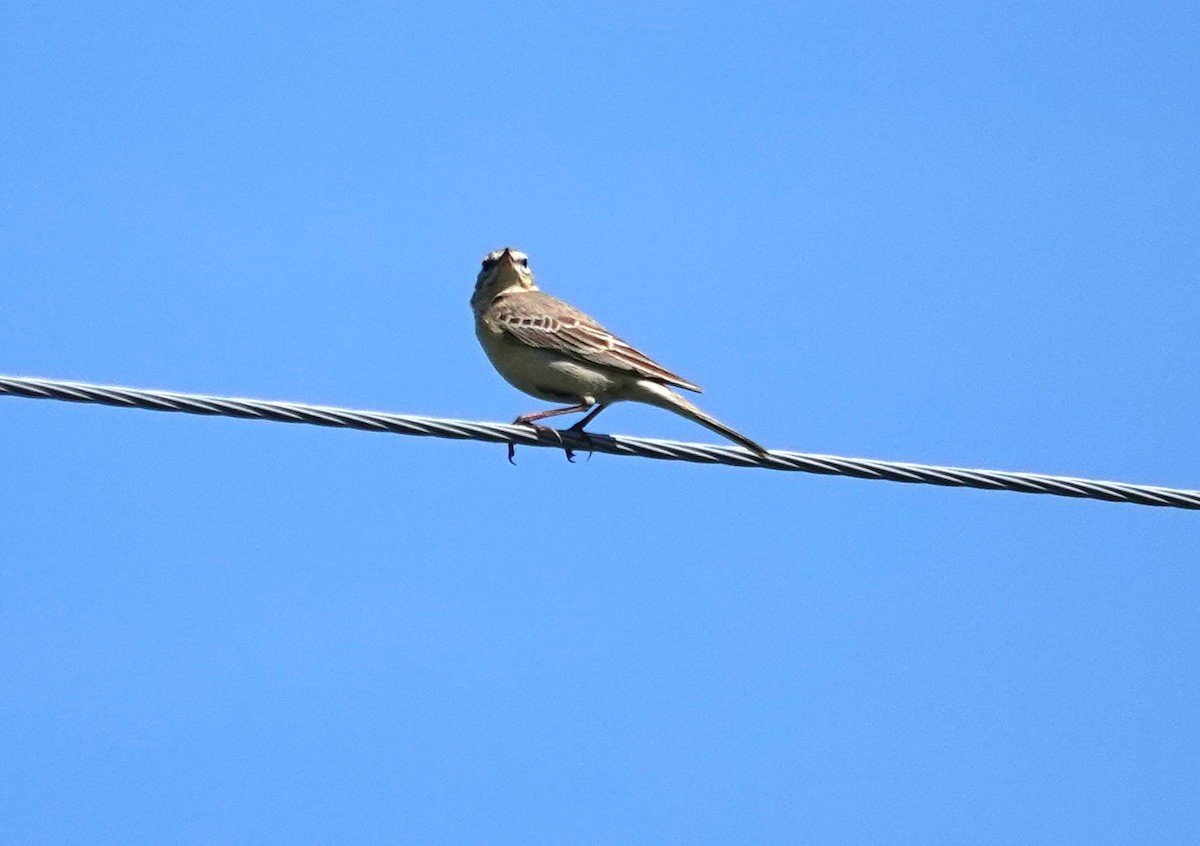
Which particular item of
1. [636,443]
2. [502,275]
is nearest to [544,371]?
[502,275]

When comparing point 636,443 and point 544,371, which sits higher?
point 544,371

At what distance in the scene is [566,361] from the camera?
13180 mm

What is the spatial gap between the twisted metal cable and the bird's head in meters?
4.98

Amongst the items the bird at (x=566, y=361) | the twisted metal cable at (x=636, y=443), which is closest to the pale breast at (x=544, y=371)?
the bird at (x=566, y=361)

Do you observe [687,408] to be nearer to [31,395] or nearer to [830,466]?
[830,466]

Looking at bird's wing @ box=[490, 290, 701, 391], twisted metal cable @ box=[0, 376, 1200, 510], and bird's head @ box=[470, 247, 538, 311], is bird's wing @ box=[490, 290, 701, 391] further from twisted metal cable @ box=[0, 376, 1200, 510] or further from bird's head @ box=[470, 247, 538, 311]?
twisted metal cable @ box=[0, 376, 1200, 510]

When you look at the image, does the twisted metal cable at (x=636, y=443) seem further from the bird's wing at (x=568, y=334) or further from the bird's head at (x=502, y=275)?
the bird's head at (x=502, y=275)

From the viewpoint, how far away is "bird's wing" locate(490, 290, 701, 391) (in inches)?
506

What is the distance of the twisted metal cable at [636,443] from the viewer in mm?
8578

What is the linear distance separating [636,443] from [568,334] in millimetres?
3315

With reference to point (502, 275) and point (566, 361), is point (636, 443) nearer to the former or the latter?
point (566, 361)

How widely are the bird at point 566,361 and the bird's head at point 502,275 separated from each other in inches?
17.7

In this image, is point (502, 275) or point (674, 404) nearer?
point (674, 404)

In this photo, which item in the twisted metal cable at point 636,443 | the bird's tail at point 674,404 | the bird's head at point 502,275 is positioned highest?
the bird's head at point 502,275
